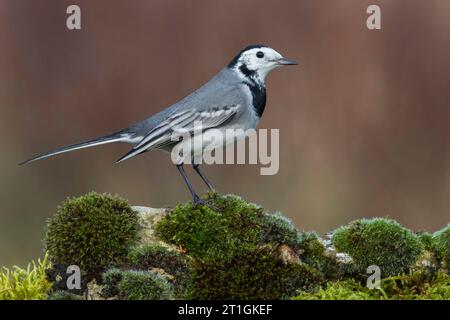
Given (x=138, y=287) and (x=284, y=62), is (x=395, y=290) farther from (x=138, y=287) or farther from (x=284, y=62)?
(x=284, y=62)

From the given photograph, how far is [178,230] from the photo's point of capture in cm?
702

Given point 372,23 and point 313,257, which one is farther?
point 372,23

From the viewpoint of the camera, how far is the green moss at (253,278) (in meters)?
6.32

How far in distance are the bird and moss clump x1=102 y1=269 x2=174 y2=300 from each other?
5.59ft

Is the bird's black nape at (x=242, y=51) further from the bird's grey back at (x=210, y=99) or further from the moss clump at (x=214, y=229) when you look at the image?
the moss clump at (x=214, y=229)

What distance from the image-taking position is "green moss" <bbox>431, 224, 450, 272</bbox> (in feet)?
22.9

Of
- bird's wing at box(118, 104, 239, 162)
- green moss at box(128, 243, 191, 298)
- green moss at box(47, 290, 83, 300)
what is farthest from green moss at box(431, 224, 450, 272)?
green moss at box(47, 290, 83, 300)

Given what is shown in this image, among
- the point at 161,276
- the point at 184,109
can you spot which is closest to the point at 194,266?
the point at 161,276

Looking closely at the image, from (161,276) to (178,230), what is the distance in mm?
639

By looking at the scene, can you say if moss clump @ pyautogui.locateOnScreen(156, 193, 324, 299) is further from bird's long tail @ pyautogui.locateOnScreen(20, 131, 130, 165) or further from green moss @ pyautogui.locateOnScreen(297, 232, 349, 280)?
bird's long tail @ pyautogui.locateOnScreen(20, 131, 130, 165)

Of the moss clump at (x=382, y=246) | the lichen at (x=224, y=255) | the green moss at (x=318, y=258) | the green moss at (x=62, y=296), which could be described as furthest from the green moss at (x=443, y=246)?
the green moss at (x=62, y=296)

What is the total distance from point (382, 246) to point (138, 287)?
1.98 m

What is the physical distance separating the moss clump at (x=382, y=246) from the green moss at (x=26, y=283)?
7.50ft
